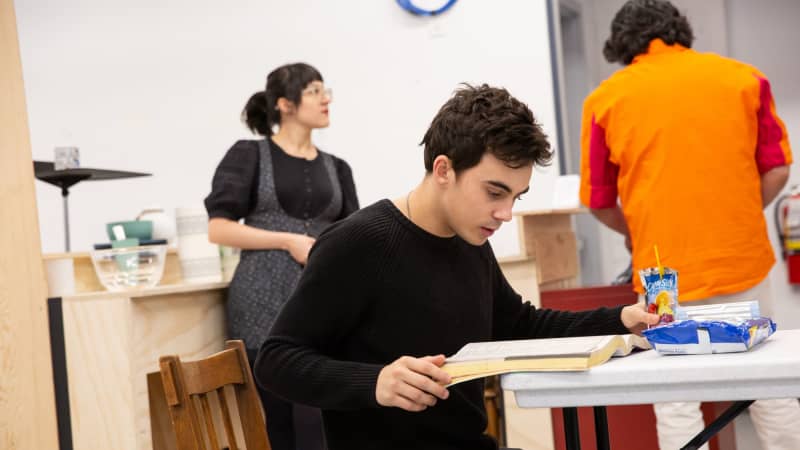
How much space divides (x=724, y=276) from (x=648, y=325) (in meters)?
1.12

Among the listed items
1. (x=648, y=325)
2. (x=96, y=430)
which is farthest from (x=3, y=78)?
(x=648, y=325)

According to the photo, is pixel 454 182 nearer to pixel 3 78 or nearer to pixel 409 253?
pixel 409 253

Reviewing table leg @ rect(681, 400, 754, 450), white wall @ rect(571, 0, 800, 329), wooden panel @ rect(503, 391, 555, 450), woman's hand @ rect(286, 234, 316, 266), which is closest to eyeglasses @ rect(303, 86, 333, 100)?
woman's hand @ rect(286, 234, 316, 266)

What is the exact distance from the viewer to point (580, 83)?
580cm

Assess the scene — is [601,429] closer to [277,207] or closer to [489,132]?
[489,132]

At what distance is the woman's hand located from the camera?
2.67 metres

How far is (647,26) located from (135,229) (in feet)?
5.06

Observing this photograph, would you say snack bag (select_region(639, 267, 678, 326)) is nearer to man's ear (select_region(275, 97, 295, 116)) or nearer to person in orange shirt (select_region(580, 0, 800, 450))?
person in orange shirt (select_region(580, 0, 800, 450))

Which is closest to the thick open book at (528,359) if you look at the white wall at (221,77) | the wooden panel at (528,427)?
the wooden panel at (528,427)

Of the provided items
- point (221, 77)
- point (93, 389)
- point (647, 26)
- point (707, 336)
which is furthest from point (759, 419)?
point (221, 77)

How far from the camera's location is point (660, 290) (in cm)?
158

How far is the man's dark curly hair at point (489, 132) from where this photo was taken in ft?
4.75

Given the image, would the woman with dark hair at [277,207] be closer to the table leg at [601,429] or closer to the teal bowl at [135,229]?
the teal bowl at [135,229]

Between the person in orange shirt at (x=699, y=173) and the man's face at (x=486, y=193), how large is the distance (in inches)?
50.6
